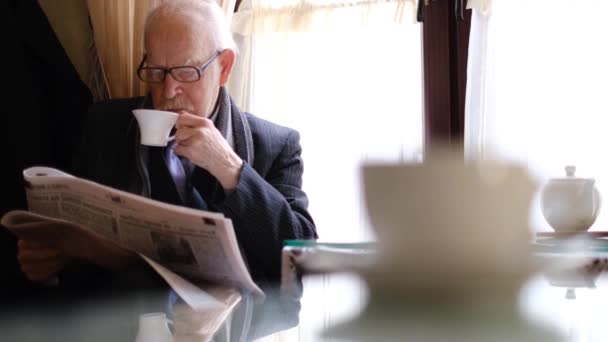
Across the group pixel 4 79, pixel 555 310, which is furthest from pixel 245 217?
pixel 555 310

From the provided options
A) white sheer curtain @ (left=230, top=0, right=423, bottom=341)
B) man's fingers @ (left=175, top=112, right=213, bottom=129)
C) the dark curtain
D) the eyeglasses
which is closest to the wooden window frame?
white sheer curtain @ (left=230, top=0, right=423, bottom=341)

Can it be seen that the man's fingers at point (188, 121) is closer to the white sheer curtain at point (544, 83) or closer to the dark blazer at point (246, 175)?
the dark blazer at point (246, 175)

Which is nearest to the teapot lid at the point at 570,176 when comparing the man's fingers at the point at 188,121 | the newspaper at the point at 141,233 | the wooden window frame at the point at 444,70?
the wooden window frame at the point at 444,70

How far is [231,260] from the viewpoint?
922 millimetres

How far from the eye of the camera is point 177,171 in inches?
71.4

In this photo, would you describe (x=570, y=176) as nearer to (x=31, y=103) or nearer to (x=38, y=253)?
(x=38, y=253)

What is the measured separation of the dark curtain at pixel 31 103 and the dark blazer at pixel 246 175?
155mm

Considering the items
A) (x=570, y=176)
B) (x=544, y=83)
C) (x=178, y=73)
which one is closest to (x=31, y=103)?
(x=178, y=73)

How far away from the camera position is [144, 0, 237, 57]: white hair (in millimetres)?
1902

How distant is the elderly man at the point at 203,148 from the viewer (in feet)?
5.26

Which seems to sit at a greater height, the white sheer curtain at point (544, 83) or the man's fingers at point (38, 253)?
the white sheer curtain at point (544, 83)

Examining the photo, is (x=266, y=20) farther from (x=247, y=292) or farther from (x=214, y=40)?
(x=247, y=292)

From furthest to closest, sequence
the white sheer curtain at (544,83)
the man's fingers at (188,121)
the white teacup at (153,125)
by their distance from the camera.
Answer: the white sheer curtain at (544,83)
the man's fingers at (188,121)
the white teacup at (153,125)

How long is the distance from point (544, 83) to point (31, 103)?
1663 mm
